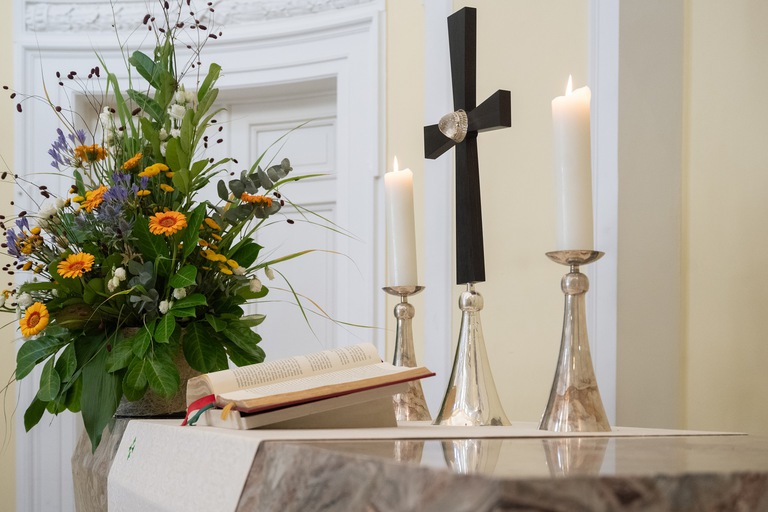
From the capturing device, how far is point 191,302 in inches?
45.9

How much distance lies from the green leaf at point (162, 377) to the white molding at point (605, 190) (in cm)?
80

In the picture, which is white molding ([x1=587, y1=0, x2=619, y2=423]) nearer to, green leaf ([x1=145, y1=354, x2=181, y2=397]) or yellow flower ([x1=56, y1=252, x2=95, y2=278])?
green leaf ([x1=145, y1=354, x2=181, y2=397])

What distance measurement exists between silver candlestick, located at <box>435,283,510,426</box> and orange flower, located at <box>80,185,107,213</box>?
0.53 m

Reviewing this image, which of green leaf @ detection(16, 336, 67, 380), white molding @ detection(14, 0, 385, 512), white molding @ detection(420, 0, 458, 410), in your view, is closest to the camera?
green leaf @ detection(16, 336, 67, 380)

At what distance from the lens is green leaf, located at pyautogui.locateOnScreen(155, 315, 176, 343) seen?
1.13 metres

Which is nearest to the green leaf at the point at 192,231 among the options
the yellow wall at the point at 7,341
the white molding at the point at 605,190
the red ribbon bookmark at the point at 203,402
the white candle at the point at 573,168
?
the red ribbon bookmark at the point at 203,402

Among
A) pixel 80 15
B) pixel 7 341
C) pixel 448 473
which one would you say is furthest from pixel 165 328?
pixel 80 15

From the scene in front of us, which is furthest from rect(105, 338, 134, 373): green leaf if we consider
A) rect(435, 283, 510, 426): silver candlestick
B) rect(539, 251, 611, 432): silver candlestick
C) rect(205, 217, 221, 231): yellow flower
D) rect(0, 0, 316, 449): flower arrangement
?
rect(539, 251, 611, 432): silver candlestick

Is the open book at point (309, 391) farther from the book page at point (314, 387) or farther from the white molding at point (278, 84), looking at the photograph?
the white molding at point (278, 84)

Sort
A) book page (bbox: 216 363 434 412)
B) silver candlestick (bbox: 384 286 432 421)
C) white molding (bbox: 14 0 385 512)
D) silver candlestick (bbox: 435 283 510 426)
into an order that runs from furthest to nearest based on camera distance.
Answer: white molding (bbox: 14 0 385 512) → silver candlestick (bbox: 384 286 432 421) → silver candlestick (bbox: 435 283 510 426) → book page (bbox: 216 363 434 412)

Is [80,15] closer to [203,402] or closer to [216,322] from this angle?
[216,322]

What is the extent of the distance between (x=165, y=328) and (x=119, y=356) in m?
0.08

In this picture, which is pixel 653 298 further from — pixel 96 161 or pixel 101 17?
pixel 101 17

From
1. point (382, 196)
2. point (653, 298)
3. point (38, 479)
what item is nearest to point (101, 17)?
point (382, 196)
